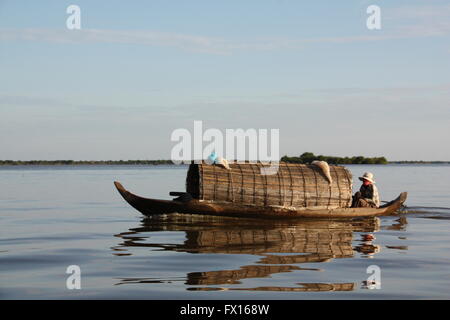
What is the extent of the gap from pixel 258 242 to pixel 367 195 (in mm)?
6810

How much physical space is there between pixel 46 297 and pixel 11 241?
244 inches

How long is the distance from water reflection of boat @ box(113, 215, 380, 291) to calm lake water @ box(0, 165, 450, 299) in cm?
2

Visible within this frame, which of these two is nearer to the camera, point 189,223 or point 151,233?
point 151,233

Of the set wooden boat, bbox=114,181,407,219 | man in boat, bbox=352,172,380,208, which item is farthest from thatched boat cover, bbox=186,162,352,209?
man in boat, bbox=352,172,380,208

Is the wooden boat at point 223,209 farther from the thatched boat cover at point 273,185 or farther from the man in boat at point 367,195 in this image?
the man in boat at point 367,195

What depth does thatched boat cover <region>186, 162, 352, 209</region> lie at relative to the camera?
17500mm

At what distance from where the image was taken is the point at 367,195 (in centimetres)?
1973

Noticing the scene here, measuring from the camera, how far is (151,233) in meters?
15.9

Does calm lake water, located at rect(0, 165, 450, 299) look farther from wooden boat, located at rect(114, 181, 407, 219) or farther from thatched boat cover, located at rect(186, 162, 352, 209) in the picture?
thatched boat cover, located at rect(186, 162, 352, 209)

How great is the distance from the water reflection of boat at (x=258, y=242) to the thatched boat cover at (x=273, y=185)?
580 mm

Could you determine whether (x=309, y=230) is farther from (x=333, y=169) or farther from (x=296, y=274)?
(x=296, y=274)

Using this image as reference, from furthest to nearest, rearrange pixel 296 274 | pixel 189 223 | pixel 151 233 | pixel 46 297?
pixel 189 223, pixel 151 233, pixel 296 274, pixel 46 297
